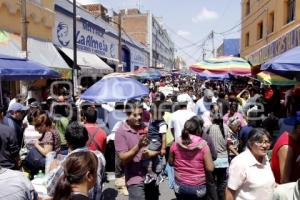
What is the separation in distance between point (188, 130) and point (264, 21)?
18.9m

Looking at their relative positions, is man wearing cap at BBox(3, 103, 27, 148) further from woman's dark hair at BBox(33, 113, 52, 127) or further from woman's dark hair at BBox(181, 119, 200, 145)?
woman's dark hair at BBox(181, 119, 200, 145)

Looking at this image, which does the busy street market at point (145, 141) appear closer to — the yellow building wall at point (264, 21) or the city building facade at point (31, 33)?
the city building facade at point (31, 33)

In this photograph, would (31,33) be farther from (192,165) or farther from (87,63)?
(192,165)

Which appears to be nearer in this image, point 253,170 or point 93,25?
point 253,170

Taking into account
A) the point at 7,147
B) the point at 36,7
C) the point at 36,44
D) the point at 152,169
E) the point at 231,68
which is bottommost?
the point at 152,169

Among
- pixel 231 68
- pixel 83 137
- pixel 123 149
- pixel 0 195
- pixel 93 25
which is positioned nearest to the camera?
pixel 0 195

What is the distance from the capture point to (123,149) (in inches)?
171

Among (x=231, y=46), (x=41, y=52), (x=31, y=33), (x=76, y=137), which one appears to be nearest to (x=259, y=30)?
(x=231, y=46)

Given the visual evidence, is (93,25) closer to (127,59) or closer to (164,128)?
(127,59)

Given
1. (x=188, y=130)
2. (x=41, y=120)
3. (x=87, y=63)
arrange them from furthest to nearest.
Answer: (x=87, y=63) < (x=41, y=120) < (x=188, y=130)

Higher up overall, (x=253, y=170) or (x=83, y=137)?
(x=83, y=137)

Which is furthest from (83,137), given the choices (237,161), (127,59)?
(127,59)

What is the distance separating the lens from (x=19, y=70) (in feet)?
24.1

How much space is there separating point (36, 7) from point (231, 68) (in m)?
9.10
